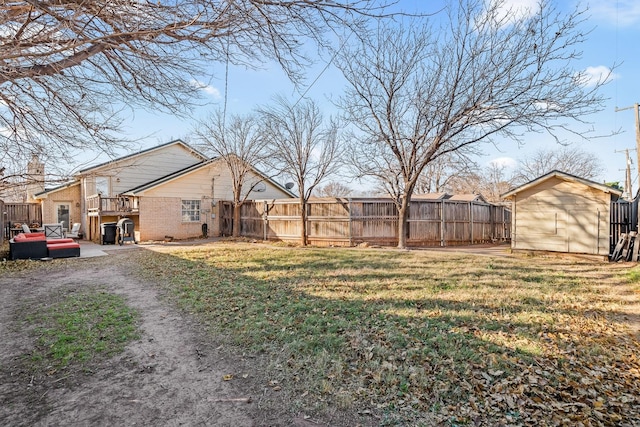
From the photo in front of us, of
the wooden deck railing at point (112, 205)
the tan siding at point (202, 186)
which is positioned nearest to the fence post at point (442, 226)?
the tan siding at point (202, 186)

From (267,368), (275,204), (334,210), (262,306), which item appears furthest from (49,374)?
(275,204)

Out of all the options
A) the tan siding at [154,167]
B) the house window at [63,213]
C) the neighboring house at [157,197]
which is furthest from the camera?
the house window at [63,213]

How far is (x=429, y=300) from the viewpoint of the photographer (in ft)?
18.7

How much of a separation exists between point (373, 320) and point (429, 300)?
1510mm

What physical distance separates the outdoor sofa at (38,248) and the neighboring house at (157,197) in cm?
506

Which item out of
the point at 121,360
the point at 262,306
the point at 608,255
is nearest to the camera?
the point at 121,360

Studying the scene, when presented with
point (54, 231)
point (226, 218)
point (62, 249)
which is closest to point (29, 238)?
point (62, 249)

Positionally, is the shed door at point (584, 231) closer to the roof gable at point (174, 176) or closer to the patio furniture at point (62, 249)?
the roof gable at point (174, 176)

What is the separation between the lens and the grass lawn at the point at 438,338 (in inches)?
117

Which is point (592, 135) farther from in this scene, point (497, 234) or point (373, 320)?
point (497, 234)

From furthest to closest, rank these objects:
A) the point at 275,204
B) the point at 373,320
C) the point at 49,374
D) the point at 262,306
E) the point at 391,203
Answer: the point at 275,204
the point at 391,203
the point at 262,306
the point at 373,320
the point at 49,374

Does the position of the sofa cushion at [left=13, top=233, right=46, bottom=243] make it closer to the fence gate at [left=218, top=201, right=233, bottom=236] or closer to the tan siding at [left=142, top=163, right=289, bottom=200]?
the tan siding at [left=142, top=163, right=289, bottom=200]

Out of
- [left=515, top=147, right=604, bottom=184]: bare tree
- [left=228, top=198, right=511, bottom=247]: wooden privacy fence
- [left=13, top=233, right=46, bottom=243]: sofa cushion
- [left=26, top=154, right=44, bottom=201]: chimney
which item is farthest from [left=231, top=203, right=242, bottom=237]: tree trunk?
[left=515, top=147, right=604, bottom=184]: bare tree

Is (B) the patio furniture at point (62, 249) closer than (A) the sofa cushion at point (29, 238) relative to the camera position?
No
